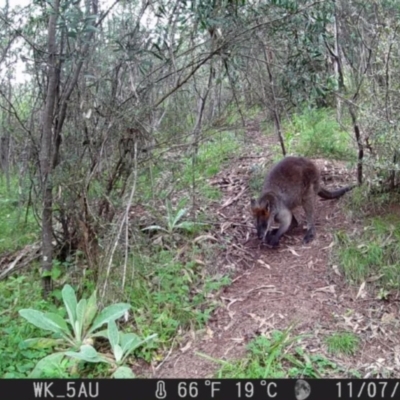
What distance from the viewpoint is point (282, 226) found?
578 cm

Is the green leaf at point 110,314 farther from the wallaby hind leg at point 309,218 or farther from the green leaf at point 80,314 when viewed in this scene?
the wallaby hind leg at point 309,218

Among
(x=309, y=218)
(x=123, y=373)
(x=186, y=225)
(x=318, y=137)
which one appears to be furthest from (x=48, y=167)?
(x=318, y=137)

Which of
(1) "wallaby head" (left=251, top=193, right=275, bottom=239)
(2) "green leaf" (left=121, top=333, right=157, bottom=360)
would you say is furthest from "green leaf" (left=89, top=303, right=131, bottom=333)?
(1) "wallaby head" (left=251, top=193, right=275, bottom=239)

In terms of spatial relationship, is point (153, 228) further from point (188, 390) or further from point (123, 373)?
point (188, 390)

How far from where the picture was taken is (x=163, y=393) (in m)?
3.56

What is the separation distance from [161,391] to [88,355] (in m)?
0.59

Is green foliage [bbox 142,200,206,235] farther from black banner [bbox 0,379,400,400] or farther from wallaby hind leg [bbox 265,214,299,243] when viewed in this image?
black banner [bbox 0,379,400,400]

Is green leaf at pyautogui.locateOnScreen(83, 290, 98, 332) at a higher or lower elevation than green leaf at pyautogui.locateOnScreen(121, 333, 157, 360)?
higher

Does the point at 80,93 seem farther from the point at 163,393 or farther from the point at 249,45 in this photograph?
the point at 163,393

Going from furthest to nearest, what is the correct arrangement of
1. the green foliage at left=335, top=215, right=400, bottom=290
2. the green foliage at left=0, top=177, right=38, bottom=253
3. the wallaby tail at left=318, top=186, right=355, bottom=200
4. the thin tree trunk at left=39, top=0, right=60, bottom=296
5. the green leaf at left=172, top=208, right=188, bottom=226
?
1. the wallaby tail at left=318, top=186, right=355, bottom=200
2. the green foliage at left=0, top=177, right=38, bottom=253
3. the green leaf at left=172, top=208, right=188, bottom=226
4. the green foliage at left=335, top=215, right=400, bottom=290
5. the thin tree trunk at left=39, top=0, right=60, bottom=296

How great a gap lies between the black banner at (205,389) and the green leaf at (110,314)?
1.55ft

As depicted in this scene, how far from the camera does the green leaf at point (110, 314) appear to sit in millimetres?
3979

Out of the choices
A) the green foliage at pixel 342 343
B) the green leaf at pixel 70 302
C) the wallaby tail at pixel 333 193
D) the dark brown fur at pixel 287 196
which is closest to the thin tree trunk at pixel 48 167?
the green leaf at pixel 70 302

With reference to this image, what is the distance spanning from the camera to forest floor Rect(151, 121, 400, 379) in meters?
3.93
